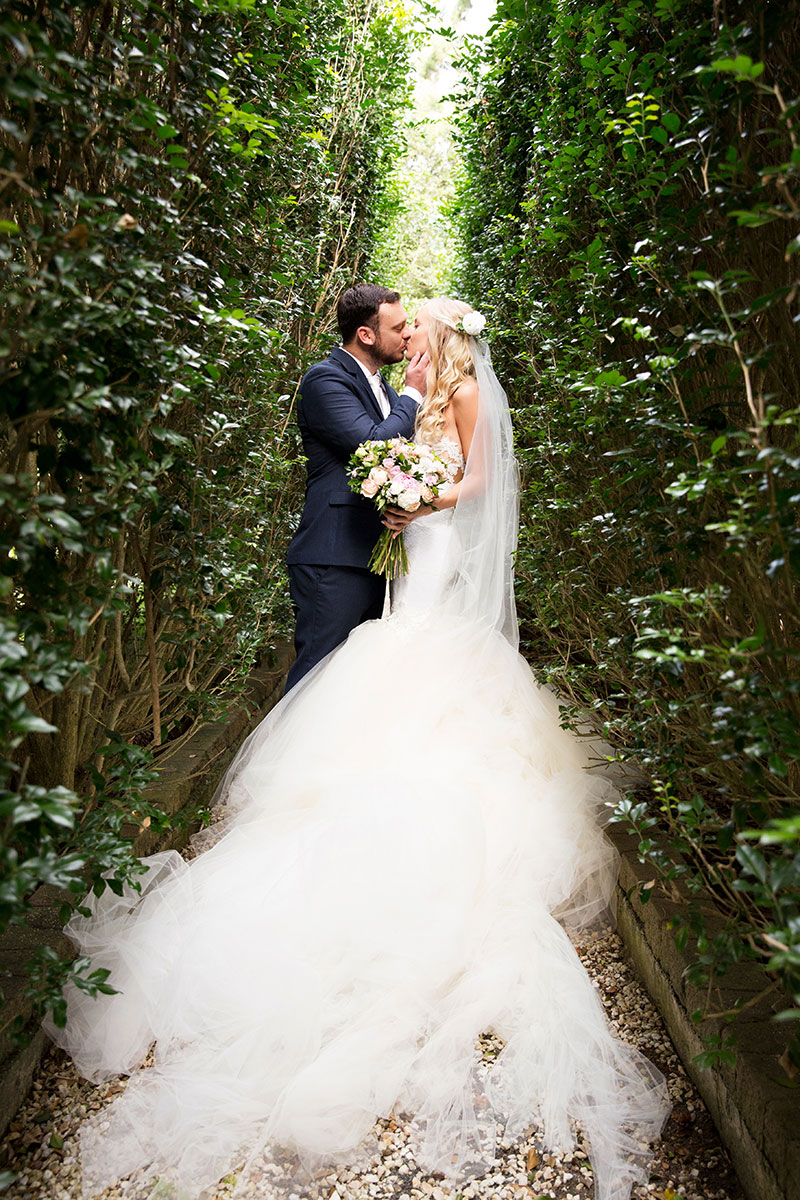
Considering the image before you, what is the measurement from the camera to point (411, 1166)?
181 cm

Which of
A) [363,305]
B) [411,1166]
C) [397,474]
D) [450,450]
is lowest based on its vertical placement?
[411,1166]

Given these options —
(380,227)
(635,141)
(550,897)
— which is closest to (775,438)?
(635,141)

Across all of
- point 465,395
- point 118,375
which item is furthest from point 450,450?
point 118,375

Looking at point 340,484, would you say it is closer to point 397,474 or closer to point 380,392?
point 397,474

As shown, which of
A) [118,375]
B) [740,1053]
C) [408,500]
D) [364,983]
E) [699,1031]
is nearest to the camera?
[118,375]

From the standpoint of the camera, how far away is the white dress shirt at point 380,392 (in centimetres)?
378

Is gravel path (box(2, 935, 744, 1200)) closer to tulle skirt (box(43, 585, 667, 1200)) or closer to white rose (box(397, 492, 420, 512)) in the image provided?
tulle skirt (box(43, 585, 667, 1200))

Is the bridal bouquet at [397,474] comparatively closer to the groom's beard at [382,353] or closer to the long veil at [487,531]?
the long veil at [487,531]

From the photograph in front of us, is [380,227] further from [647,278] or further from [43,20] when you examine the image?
[43,20]

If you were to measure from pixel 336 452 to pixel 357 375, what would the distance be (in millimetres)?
399

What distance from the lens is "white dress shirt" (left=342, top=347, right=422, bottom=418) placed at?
3.78m

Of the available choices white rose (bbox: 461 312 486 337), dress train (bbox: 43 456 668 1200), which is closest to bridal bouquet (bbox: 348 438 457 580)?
white rose (bbox: 461 312 486 337)

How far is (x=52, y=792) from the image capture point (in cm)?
119

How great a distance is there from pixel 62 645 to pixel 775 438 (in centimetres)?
193
